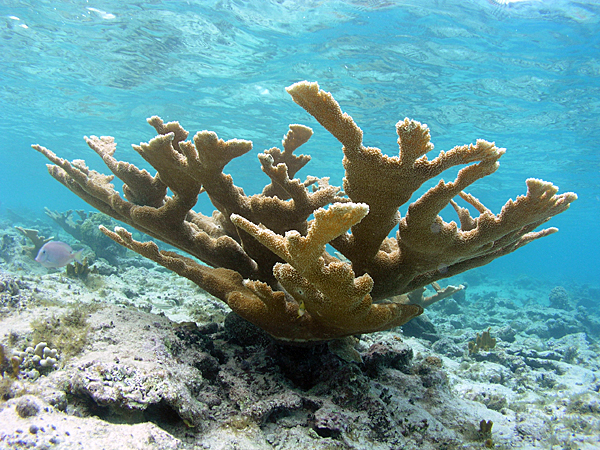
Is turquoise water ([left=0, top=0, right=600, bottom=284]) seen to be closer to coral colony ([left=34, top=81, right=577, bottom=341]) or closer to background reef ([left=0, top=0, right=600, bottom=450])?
background reef ([left=0, top=0, right=600, bottom=450])

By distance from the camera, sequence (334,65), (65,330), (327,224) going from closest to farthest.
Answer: (327,224) < (65,330) < (334,65)

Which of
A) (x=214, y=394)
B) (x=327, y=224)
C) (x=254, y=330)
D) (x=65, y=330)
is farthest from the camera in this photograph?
(x=254, y=330)

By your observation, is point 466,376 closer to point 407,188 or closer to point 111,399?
point 407,188

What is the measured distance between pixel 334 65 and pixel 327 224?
57.3ft

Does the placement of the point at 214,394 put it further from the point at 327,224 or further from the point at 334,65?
the point at 334,65

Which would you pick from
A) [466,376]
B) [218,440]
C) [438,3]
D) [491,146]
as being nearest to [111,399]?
[218,440]

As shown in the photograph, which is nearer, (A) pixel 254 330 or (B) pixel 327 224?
(B) pixel 327 224

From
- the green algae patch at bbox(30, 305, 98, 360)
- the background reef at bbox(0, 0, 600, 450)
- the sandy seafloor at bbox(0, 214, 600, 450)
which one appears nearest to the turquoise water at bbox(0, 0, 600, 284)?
the background reef at bbox(0, 0, 600, 450)

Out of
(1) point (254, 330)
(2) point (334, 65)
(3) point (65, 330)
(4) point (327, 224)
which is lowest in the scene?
(3) point (65, 330)

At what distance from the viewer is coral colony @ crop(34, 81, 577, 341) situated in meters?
1.80

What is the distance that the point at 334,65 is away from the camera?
16.5 m

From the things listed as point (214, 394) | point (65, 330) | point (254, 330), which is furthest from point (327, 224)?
point (65, 330)

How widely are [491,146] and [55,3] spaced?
1994 cm

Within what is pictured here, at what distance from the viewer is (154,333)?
7.41 feet
